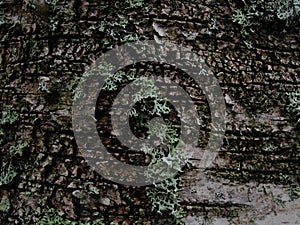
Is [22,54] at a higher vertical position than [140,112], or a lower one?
higher

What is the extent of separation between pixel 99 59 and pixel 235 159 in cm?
47

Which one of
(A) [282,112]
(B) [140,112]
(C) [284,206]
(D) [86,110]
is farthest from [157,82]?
(C) [284,206]

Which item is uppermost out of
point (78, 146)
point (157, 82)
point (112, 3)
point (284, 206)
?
point (112, 3)

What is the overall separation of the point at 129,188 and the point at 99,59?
37cm

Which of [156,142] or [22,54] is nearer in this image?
[156,142]

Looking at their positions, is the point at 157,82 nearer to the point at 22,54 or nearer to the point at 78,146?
the point at 78,146

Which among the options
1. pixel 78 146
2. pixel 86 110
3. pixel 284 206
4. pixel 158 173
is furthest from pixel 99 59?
pixel 284 206

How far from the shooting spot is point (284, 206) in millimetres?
1191

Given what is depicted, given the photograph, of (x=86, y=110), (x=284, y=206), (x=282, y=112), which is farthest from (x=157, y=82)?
(x=284, y=206)

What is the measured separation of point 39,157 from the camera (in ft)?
3.83

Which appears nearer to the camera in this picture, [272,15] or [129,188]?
[129,188]

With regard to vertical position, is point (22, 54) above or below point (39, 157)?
above

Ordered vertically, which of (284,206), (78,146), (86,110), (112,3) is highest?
(112,3)

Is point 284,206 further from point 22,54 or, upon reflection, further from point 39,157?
point 22,54
